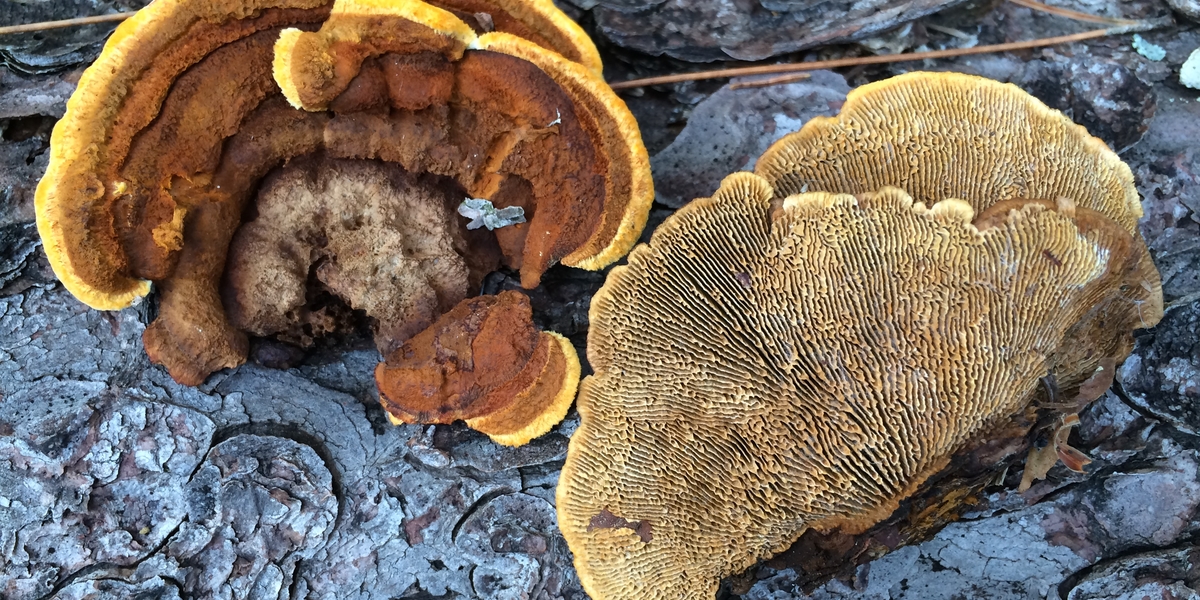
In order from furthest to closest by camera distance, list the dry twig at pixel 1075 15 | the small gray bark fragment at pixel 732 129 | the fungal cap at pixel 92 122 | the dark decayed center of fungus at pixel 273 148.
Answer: the dry twig at pixel 1075 15, the small gray bark fragment at pixel 732 129, the dark decayed center of fungus at pixel 273 148, the fungal cap at pixel 92 122

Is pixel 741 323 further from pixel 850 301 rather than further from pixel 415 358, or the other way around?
pixel 415 358

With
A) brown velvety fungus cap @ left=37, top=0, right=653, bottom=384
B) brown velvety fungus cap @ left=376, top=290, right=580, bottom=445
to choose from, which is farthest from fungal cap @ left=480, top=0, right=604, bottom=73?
brown velvety fungus cap @ left=376, top=290, right=580, bottom=445

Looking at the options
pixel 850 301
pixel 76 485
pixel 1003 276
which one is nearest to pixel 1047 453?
pixel 1003 276

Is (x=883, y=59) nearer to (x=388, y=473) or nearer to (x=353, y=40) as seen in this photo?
Result: (x=353, y=40)

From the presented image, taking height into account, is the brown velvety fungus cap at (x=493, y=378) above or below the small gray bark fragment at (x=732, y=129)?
below

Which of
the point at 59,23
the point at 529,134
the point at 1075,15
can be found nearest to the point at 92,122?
the point at 59,23

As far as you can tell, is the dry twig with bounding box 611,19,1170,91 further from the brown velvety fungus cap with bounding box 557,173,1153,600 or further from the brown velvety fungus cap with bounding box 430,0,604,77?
the brown velvety fungus cap with bounding box 557,173,1153,600

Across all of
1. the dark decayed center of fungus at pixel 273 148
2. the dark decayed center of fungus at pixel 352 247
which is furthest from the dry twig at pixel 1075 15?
the dark decayed center of fungus at pixel 352 247

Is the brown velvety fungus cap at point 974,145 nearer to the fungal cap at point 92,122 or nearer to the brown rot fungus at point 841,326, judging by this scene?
the brown rot fungus at point 841,326
